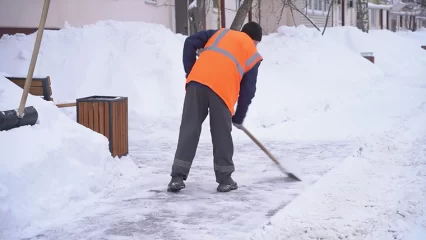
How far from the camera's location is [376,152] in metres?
7.22

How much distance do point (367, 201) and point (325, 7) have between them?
28.6 metres

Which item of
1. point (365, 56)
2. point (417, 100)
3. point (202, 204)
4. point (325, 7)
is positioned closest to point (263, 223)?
point (202, 204)

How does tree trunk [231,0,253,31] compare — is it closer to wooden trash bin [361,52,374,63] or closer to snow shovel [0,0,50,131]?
wooden trash bin [361,52,374,63]

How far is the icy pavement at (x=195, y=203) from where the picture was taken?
13.9 ft

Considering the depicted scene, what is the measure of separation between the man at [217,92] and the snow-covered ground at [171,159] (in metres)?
0.29

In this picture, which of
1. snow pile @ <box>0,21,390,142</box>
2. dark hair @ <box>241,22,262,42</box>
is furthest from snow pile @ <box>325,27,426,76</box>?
dark hair @ <box>241,22,262,42</box>

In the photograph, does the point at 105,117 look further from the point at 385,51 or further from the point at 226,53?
the point at 385,51

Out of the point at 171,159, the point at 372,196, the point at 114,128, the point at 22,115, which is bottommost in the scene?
the point at 171,159

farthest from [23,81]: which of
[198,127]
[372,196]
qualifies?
[372,196]

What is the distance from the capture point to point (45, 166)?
481 centimetres

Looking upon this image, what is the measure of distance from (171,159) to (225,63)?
2205 millimetres

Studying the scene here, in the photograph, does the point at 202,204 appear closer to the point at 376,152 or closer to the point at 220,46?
the point at 220,46

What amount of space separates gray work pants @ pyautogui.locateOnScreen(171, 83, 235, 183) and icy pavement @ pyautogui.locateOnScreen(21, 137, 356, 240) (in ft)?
0.93

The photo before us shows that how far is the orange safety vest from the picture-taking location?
5.30 meters
